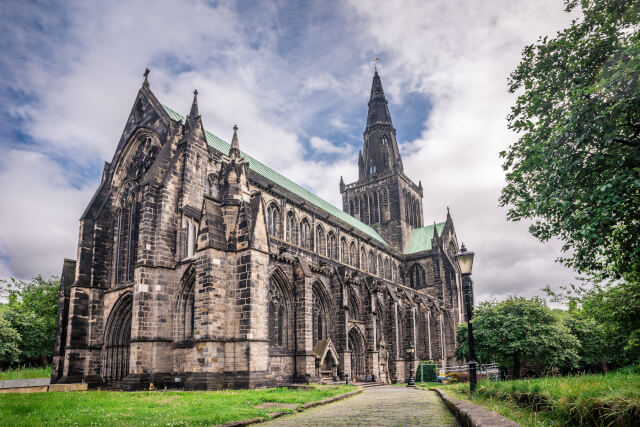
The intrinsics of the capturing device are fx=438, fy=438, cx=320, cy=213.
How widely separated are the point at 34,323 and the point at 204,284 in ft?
72.6

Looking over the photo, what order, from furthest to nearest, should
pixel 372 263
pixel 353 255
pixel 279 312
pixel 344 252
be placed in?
pixel 372 263, pixel 353 255, pixel 344 252, pixel 279 312

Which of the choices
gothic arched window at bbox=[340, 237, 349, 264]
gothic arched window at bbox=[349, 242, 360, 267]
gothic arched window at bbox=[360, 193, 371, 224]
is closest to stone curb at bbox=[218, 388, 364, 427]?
gothic arched window at bbox=[340, 237, 349, 264]

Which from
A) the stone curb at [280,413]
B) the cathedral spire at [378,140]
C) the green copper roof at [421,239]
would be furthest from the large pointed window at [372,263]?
the stone curb at [280,413]

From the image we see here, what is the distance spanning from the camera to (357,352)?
31.4 m

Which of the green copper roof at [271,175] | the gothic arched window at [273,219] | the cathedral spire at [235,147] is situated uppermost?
the green copper roof at [271,175]

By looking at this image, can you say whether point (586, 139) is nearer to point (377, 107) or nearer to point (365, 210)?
point (365, 210)

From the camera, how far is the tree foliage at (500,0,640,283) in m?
9.96

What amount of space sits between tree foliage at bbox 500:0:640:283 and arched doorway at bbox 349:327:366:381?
19.6 meters

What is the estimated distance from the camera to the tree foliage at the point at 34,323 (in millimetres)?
32531

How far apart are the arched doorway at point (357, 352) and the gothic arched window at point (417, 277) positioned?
19.1m

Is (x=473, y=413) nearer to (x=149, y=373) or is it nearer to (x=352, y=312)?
(x=149, y=373)

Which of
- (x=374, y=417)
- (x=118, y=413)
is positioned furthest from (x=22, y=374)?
(x=374, y=417)

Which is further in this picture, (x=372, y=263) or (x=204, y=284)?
(x=372, y=263)

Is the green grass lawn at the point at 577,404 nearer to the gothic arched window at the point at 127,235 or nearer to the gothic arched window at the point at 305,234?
the gothic arched window at the point at 127,235
